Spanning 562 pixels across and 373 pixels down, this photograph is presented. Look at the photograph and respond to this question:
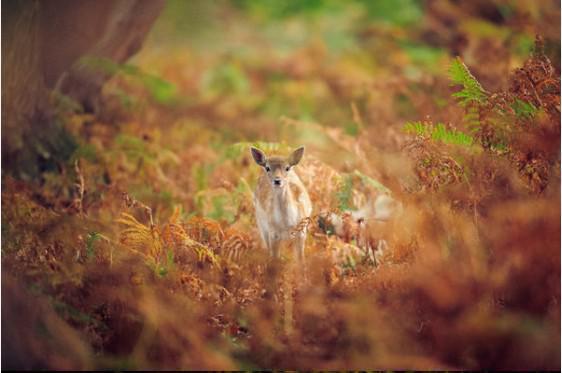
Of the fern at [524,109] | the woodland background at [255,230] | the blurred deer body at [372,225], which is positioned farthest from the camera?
the blurred deer body at [372,225]

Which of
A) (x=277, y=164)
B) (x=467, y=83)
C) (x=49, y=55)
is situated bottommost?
(x=277, y=164)

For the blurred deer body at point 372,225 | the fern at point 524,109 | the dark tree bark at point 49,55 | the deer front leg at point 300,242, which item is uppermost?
the dark tree bark at point 49,55

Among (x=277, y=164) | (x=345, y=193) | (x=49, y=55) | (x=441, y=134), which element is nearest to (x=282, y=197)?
(x=277, y=164)

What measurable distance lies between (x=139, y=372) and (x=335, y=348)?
0.81 metres

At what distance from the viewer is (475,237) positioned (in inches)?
127

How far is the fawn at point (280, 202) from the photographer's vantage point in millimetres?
3922

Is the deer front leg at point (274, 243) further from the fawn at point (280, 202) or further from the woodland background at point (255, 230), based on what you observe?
the woodland background at point (255, 230)

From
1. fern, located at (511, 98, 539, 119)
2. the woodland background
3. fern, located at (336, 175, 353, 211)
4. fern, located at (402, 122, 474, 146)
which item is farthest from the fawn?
fern, located at (511, 98, 539, 119)

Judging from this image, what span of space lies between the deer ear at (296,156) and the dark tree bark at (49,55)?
5.31ft

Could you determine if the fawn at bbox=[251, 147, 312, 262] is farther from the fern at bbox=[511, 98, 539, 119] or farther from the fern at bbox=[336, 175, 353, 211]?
the fern at bbox=[511, 98, 539, 119]

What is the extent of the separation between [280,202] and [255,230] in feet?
1.17

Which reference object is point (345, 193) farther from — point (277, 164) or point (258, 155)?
point (258, 155)

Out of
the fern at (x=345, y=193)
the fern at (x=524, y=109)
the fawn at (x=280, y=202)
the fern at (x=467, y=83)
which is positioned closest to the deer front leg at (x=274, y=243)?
the fawn at (x=280, y=202)

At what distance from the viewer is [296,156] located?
3.91 m
